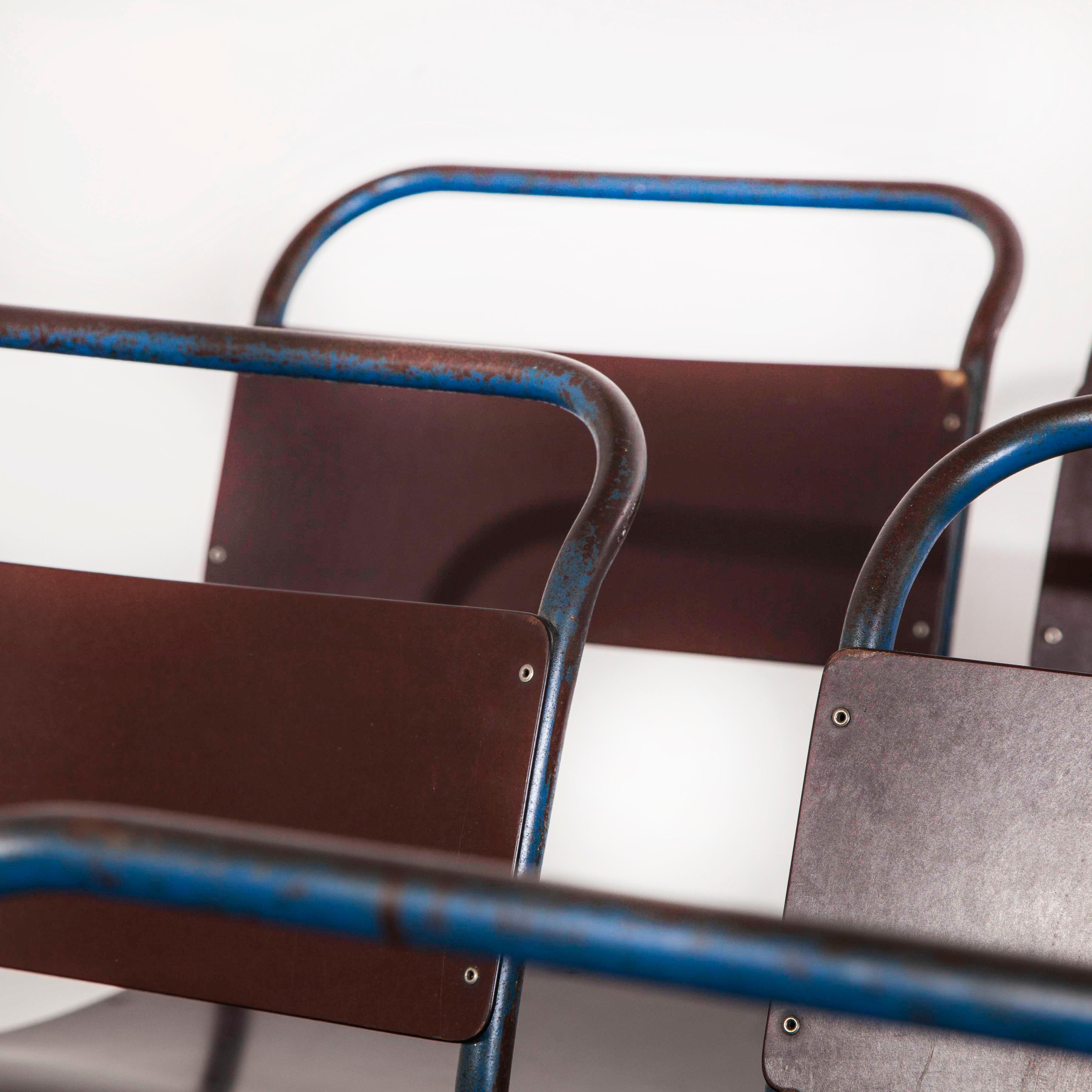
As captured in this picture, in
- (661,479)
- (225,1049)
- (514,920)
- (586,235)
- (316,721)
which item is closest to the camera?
(514,920)

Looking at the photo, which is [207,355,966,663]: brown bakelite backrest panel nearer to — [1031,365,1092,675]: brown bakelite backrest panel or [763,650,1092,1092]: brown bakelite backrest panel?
[1031,365,1092,675]: brown bakelite backrest panel


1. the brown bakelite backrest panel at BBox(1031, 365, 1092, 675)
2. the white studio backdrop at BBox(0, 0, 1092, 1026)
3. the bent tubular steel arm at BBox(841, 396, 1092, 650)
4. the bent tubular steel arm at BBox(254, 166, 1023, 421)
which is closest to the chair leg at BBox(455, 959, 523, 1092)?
the bent tubular steel arm at BBox(841, 396, 1092, 650)

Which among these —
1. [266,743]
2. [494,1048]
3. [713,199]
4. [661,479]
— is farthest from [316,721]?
[713,199]

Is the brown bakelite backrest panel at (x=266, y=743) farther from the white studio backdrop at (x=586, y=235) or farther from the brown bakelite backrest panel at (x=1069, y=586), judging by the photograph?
the white studio backdrop at (x=586, y=235)

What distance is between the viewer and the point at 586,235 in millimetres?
1471

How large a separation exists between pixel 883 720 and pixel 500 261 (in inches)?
40.5

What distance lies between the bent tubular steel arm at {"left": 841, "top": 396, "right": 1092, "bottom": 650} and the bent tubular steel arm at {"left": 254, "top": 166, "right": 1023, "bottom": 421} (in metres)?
0.40

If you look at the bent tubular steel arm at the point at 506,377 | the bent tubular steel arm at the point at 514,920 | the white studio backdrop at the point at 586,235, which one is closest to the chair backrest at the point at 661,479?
the white studio backdrop at the point at 586,235

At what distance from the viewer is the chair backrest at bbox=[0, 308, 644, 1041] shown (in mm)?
607

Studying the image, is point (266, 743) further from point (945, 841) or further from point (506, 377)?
point (945, 841)

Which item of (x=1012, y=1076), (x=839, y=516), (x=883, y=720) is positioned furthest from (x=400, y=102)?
(x=1012, y=1076)

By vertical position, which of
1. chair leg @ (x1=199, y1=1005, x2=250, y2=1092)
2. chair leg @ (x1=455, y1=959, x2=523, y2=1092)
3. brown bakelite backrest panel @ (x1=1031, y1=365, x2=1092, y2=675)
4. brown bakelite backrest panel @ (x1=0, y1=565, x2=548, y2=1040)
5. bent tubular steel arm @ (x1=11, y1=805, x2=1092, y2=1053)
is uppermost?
brown bakelite backrest panel @ (x1=1031, y1=365, x2=1092, y2=675)

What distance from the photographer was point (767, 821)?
4.52 feet

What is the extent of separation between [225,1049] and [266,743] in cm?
33
